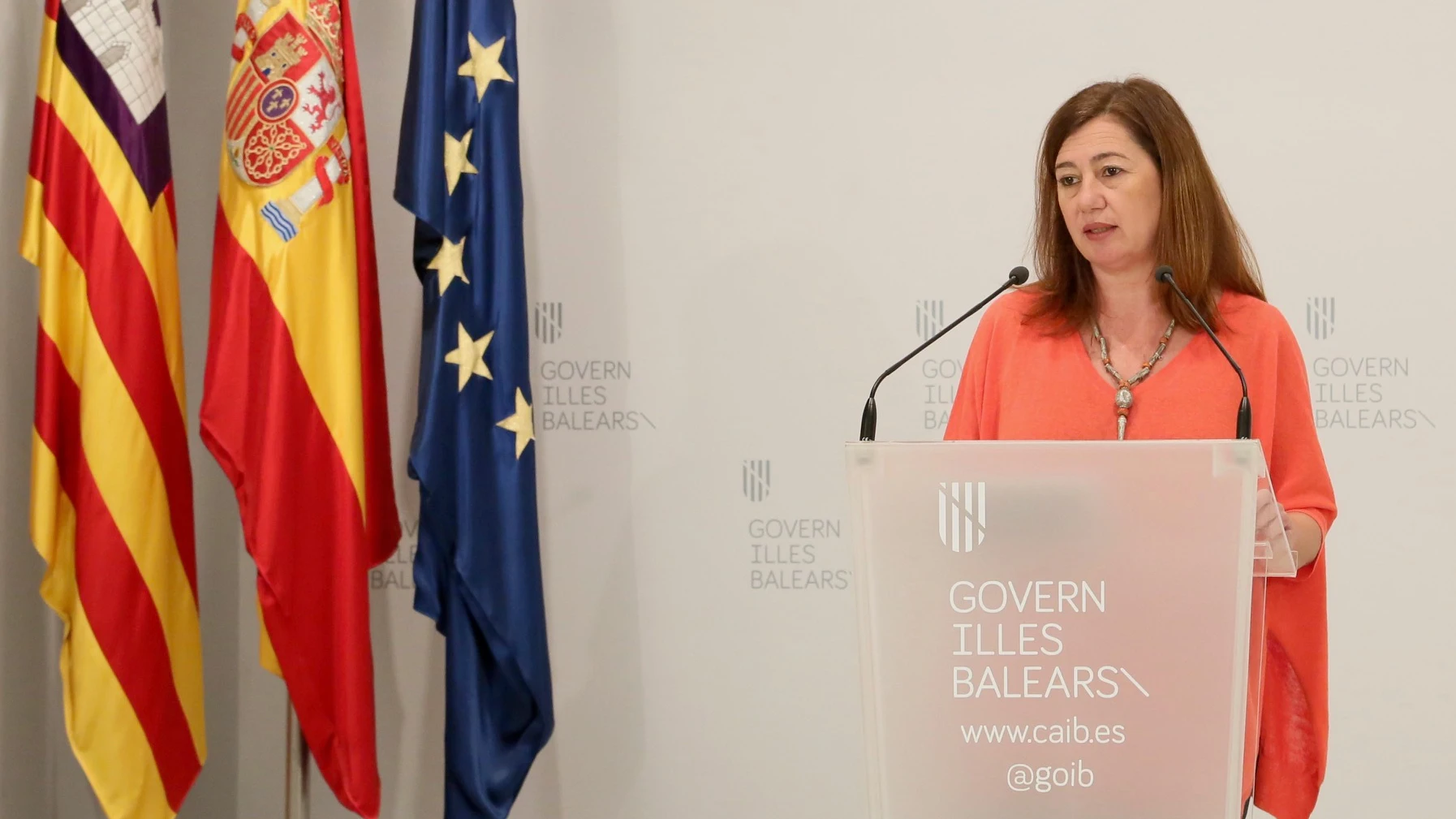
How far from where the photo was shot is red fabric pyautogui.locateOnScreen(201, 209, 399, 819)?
2422mm

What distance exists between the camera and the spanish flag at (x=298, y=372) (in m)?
2.43

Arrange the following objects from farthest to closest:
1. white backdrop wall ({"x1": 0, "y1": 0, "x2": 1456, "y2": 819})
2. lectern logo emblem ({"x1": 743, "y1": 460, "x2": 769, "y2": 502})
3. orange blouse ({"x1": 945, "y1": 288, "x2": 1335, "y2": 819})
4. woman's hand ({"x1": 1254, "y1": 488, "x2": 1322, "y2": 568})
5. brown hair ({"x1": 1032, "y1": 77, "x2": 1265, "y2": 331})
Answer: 1. lectern logo emblem ({"x1": 743, "y1": 460, "x2": 769, "y2": 502})
2. white backdrop wall ({"x1": 0, "y1": 0, "x2": 1456, "y2": 819})
3. brown hair ({"x1": 1032, "y1": 77, "x2": 1265, "y2": 331})
4. orange blouse ({"x1": 945, "y1": 288, "x2": 1335, "y2": 819})
5. woman's hand ({"x1": 1254, "y1": 488, "x2": 1322, "y2": 568})

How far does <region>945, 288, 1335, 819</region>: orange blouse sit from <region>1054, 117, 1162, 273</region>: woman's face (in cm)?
13

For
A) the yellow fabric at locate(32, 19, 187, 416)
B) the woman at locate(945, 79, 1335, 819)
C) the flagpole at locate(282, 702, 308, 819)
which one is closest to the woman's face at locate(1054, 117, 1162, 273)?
the woman at locate(945, 79, 1335, 819)

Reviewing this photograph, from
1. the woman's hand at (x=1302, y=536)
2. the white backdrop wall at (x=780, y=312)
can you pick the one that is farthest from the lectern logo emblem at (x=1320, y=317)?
the woman's hand at (x=1302, y=536)

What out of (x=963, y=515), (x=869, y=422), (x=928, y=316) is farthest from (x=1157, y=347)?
(x=928, y=316)

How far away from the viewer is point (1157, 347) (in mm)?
1689

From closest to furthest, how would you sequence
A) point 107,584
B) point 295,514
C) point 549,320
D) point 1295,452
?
point 1295,452, point 107,584, point 295,514, point 549,320

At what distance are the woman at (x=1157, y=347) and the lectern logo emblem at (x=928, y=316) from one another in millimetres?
1071

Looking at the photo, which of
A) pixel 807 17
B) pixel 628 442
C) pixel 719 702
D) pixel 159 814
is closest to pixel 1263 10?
pixel 807 17

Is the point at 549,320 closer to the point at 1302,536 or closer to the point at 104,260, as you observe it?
the point at 104,260

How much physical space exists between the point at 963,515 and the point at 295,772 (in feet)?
6.42

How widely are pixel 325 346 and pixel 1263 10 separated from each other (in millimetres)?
2214

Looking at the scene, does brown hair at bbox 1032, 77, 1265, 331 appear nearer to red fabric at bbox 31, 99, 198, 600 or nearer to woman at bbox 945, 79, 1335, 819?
woman at bbox 945, 79, 1335, 819
